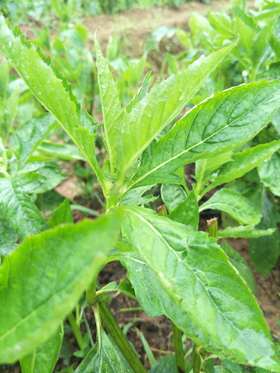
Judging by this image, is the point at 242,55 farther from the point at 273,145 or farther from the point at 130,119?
the point at 130,119

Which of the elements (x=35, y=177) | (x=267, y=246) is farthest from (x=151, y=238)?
Result: (x=267, y=246)

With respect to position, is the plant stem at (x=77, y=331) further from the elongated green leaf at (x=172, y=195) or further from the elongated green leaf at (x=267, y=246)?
the elongated green leaf at (x=267, y=246)

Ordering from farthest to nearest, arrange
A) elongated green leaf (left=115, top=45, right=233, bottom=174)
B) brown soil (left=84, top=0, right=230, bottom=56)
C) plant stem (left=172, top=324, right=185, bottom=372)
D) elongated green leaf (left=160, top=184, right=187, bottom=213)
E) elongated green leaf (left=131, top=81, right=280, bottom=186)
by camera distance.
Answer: brown soil (left=84, top=0, right=230, bottom=56), elongated green leaf (left=160, top=184, right=187, bottom=213), plant stem (left=172, top=324, right=185, bottom=372), elongated green leaf (left=131, top=81, right=280, bottom=186), elongated green leaf (left=115, top=45, right=233, bottom=174)

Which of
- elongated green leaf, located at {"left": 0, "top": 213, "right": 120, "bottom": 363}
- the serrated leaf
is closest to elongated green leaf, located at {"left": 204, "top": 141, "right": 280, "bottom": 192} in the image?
the serrated leaf

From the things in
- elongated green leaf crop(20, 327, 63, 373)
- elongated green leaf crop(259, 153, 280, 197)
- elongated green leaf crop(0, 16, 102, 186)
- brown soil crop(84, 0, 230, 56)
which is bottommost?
brown soil crop(84, 0, 230, 56)

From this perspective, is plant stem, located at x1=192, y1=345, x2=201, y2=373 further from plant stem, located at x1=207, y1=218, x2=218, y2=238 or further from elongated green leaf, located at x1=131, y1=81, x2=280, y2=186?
elongated green leaf, located at x1=131, y1=81, x2=280, y2=186

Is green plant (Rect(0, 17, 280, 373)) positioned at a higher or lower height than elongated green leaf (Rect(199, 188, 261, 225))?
higher

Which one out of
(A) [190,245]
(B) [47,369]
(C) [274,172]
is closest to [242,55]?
(C) [274,172]
